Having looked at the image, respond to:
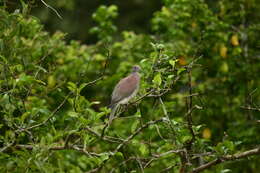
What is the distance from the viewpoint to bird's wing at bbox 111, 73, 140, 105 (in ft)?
21.1

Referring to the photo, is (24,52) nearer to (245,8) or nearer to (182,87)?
(182,87)

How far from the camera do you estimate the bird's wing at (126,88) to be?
21.1 feet

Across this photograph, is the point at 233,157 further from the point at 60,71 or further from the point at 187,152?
the point at 60,71

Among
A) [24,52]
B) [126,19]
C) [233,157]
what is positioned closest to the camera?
[233,157]

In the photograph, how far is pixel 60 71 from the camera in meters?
8.15

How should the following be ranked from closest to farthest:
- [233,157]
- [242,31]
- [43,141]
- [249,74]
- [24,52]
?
[43,141] → [233,157] → [24,52] → [249,74] → [242,31]

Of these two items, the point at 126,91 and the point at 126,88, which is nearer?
the point at 126,91

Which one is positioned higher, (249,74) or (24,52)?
(24,52)

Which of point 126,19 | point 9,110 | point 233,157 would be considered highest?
point 9,110

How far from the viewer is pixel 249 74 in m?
7.95

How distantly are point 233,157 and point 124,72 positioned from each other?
3773mm

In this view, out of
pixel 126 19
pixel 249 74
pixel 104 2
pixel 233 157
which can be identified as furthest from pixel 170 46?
pixel 104 2

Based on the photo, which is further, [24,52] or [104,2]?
[104,2]

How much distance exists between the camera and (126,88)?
6594 millimetres
